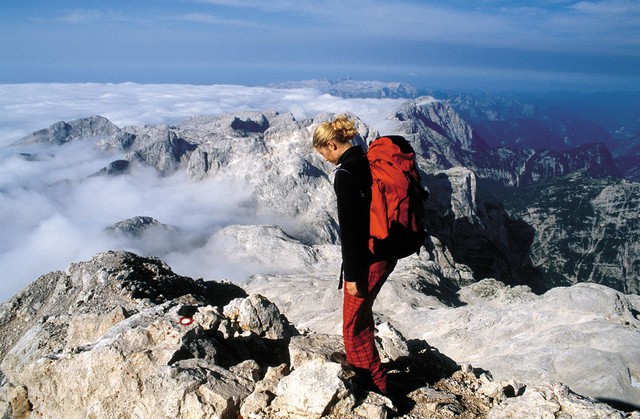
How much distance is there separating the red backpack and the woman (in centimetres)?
16

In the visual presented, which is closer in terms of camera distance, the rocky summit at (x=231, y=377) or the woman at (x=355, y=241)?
the woman at (x=355, y=241)

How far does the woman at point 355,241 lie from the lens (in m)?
8.58

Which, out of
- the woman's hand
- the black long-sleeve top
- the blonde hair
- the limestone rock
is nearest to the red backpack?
the black long-sleeve top

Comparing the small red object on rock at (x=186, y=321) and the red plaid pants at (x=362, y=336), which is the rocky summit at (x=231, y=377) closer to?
the small red object on rock at (x=186, y=321)

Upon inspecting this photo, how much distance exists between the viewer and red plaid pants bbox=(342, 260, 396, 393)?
31.9 ft

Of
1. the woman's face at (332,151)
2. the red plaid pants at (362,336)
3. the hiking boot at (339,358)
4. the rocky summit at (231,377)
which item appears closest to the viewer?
the woman's face at (332,151)

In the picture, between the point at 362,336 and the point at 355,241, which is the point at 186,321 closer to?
the point at 362,336

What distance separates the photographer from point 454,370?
41.8 feet

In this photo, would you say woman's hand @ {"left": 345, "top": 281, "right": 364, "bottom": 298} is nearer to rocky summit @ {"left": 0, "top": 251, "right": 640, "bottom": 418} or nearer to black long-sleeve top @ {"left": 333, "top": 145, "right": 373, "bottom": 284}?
black long-sleeve top @ {"left": 333, "top": 145, "right": 373, "bottom": 284}

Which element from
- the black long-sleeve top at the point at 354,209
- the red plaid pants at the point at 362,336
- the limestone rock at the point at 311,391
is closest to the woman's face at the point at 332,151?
the black long-sleeve top at the point at 354,209

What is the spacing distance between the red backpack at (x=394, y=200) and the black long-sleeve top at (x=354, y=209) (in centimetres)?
16

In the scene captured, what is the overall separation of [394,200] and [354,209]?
818mm

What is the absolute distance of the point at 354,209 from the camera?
337 inches

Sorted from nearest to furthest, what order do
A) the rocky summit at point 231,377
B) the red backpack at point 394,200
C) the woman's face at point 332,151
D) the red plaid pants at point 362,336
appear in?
1. the red backpack at point 394,200
2. the woman's face at point 332,151
3. the rocky summit at point 231,377
4. the red plaid pants at point 362,336
